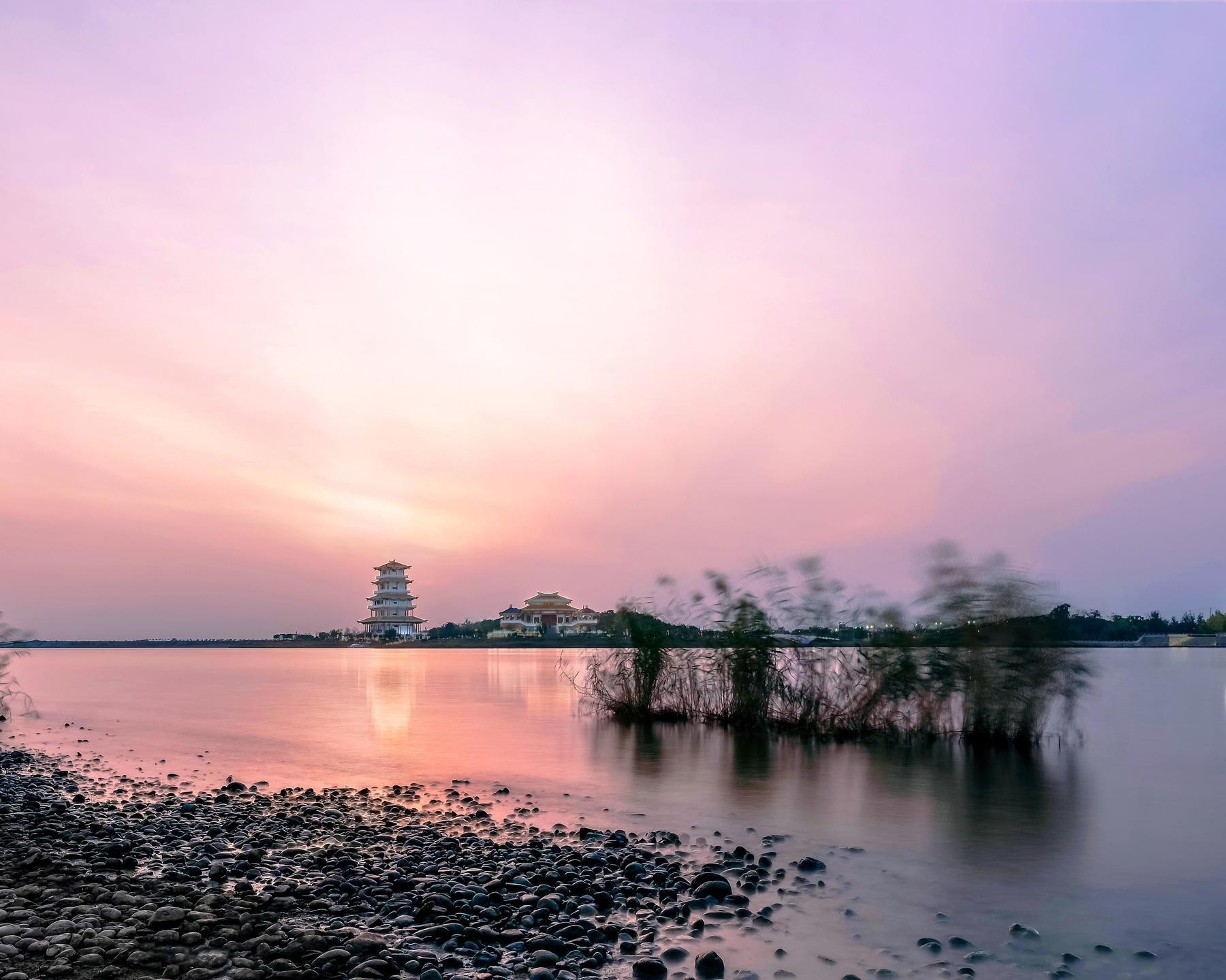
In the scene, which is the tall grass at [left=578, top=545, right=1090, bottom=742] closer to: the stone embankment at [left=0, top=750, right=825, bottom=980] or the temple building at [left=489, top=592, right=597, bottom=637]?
the stone embankment at [left=0, top=750, right=825, bottom=980]

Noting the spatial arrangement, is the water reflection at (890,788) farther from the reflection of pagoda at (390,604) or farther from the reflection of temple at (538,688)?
the reflection of pagoda at (390,604)

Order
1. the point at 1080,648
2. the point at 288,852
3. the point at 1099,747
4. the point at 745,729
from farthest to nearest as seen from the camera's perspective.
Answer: the point at 745,729
the point at 1099,747
the point at 1080,648
the point at 288,852

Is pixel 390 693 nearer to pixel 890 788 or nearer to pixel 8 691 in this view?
pixel 8 691

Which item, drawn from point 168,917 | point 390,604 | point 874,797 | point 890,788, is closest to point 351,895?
point 168,917

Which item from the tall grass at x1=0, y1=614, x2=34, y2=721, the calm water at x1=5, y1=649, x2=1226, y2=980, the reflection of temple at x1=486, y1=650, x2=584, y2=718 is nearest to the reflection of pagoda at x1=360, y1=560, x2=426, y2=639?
the reflection of temple at x1=486, y1=650, x2=584, y2=718

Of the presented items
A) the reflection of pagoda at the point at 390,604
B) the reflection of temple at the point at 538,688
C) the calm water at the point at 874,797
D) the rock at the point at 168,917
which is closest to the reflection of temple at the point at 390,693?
the calm water at the point at 874,797

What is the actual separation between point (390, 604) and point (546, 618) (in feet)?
87.9

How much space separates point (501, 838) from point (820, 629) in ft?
36.6

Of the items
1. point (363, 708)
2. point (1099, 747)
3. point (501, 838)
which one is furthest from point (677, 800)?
point (363, 708)

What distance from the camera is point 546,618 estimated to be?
14612 cm

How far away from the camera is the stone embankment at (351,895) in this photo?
18.7ft

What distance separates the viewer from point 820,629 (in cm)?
1925

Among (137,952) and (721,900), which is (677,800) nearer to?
(721,900)

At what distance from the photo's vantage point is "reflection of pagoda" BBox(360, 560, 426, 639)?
13488 centimetres
